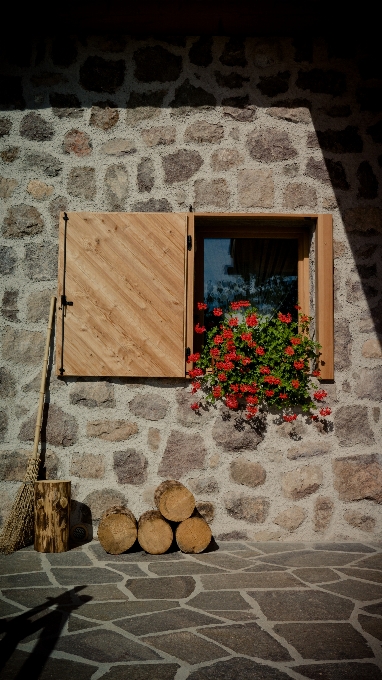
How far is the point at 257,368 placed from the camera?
13.4ft

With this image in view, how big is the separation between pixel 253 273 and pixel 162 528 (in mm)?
1954

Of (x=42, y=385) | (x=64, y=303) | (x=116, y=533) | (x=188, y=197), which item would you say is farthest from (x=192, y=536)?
(x=188, y=197)

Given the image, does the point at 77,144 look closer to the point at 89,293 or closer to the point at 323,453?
the point at 89,293

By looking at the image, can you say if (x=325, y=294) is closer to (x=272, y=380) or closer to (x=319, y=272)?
(x=319, y=272)

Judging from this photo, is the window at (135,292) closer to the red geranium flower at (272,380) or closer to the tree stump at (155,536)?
the red geranium flower at (272,380)

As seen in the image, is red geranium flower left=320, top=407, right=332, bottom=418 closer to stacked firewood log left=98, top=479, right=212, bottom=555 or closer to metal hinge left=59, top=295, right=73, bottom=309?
Answer: stacked firewood log left=98, top=479, right=212, bottom=555

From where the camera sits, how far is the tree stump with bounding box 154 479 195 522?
148 inches

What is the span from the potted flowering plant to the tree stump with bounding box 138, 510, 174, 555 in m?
0.82

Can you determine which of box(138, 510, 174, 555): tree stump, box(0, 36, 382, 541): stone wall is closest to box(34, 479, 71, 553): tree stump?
box(0, 36, 382, 541): stone wall

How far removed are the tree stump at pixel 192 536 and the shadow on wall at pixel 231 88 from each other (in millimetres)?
2408

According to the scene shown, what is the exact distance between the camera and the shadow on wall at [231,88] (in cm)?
436

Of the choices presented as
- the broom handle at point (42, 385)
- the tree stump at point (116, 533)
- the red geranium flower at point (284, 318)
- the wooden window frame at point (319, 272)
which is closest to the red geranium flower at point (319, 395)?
the wooden window frame at point (319, 272)

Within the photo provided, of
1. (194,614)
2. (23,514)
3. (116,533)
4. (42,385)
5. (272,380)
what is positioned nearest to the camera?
(194,614)

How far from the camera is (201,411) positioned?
13.6ft
